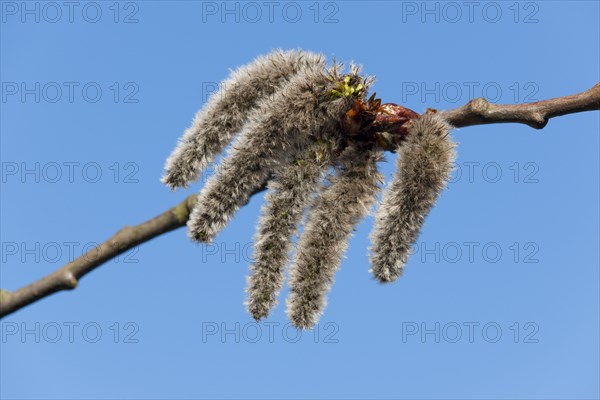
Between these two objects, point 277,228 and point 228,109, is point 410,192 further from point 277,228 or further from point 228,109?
point 228,109

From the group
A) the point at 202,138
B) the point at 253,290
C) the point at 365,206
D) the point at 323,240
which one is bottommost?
the point at 253,290

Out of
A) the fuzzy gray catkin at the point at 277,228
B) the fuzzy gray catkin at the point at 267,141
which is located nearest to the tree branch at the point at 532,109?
the fuzzy gray catkin at the point at 267,141

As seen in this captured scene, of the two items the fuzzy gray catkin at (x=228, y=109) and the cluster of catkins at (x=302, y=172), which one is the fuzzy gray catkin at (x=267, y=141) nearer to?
the cluster of catkins at (x=302, y=172)

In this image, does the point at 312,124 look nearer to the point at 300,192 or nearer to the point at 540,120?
the point at 300,192

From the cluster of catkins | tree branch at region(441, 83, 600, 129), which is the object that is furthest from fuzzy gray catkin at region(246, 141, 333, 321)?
tree branch at region(441, 83, 600, 129)

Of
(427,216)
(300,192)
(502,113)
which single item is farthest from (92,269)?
(502,113)

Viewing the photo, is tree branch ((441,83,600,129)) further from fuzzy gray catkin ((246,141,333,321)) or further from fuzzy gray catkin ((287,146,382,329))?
fuzzy gray catkin ((246,141,333,321))

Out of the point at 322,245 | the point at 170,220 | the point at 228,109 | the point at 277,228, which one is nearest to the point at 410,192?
the point at 322,245
